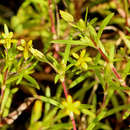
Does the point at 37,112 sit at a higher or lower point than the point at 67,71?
lower

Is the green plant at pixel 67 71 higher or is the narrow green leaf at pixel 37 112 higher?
the green plant at pixel 67 71

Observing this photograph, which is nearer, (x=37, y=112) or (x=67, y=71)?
(x=67, y=71)

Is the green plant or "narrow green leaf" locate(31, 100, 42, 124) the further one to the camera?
"narrow green leaf" locate(31, 100, 42, 124)

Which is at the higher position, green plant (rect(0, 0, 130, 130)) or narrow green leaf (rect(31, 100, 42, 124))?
green plant (rect(0, 0, 130, 130))

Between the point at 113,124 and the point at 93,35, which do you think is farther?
the point at 113,124

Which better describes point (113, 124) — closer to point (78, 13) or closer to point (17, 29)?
point (78, 13)

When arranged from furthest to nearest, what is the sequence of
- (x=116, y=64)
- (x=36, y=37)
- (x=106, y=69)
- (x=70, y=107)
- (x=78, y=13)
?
1. (x=36, y=37)
2. (x=78, y=13)
3. (x=116, y=64)
4. (x=106, y=69)
5. (x=70, y=107)

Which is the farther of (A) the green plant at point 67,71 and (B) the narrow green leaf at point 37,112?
(B) the narrow green leaf at point 37,112

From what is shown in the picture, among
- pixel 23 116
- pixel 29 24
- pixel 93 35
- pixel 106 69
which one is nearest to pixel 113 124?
pixel 23 116
